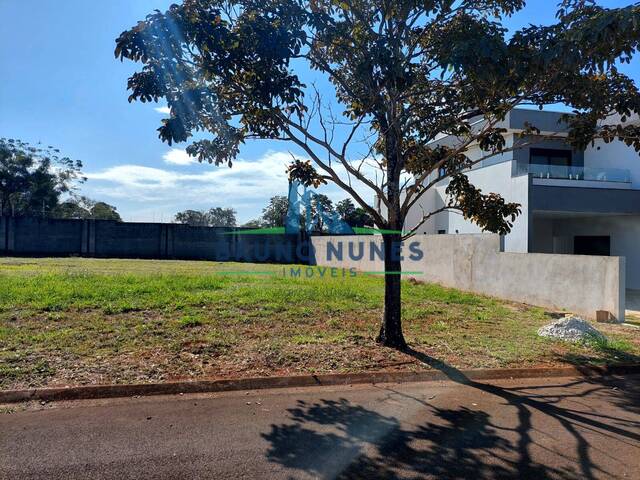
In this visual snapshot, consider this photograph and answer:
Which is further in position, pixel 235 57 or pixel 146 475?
pixel 235 57

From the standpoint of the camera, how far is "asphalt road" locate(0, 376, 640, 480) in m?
3.07

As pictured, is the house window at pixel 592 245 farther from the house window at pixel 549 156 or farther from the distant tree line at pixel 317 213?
the distant tree line at pixel 317 213

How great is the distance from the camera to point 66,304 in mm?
7914

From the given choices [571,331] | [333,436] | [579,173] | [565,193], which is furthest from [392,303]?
[579,173]

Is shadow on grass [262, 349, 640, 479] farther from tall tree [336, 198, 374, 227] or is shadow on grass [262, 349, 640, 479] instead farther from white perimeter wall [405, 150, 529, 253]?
tall tree [336, 198, 374, 227]

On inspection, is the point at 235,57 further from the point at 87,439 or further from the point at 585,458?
the point at 585,458

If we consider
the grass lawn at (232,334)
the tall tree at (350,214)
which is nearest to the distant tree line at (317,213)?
the tall tree at (350,214)

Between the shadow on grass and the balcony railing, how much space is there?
10441 millimetres

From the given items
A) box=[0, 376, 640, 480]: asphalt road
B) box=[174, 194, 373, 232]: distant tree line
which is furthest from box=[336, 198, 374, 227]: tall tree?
box=[0, 376, 640, 480]: asphalt road

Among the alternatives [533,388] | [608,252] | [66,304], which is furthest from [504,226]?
[608,252]

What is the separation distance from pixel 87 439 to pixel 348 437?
211 centimetres

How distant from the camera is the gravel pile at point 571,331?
6930mm

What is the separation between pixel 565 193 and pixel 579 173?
3.93ft

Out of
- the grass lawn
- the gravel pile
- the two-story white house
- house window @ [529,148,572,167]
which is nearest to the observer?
the grass lawn
